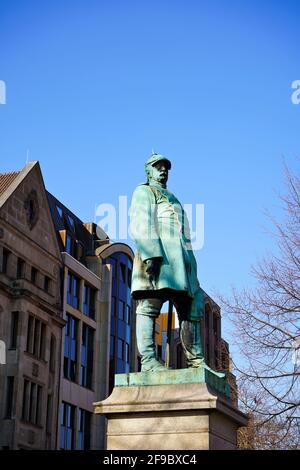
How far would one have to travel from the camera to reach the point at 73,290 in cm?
4941

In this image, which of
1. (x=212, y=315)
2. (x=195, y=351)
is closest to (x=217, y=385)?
(x=195, y=351)

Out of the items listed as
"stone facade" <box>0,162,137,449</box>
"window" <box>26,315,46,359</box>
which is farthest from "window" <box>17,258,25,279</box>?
"window" <box>26,315,46,359</box>

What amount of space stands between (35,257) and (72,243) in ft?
27.7

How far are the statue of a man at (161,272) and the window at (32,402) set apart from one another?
30984 mm

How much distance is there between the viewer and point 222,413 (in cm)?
982

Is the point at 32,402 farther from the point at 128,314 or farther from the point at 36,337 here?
the point at 128,314

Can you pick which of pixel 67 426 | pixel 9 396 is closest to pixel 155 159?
pixel 9 396

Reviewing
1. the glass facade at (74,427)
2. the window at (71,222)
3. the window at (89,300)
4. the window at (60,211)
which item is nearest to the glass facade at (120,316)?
the window at (89,300)

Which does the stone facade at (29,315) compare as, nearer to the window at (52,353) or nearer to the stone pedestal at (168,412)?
the window at (52,353)

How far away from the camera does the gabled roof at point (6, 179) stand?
43125 millimetres

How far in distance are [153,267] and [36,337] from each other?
32812 millimetres

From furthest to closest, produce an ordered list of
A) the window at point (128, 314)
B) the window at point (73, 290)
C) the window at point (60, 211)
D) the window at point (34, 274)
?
1. the window at point (128, 314)
2. the window at point (60, 211)
3. the window at point (73, 290)
4. the window at point (34, 274)

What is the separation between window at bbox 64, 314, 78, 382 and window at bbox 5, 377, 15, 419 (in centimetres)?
779
